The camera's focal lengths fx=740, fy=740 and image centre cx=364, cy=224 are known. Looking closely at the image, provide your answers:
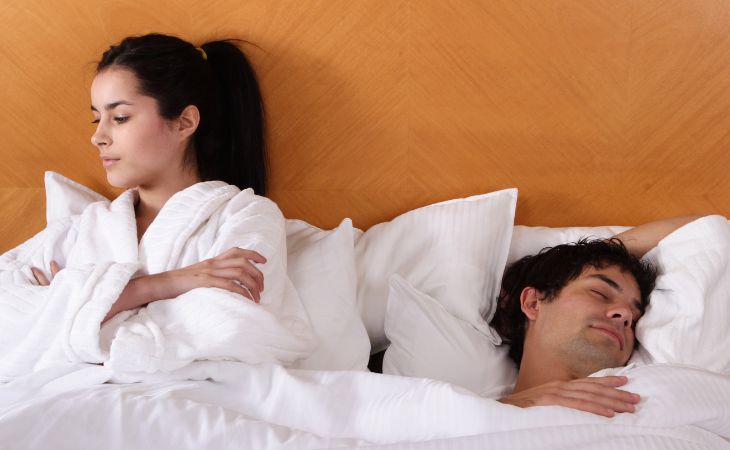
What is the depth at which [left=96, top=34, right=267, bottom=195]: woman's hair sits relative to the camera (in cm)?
153

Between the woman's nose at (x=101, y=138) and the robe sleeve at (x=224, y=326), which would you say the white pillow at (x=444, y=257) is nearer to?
the robe sleeve at (x=224, y=326)

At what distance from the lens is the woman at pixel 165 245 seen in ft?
4.07

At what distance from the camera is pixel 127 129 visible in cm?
147

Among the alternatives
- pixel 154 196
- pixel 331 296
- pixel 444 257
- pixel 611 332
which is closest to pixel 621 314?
pixel 611 332

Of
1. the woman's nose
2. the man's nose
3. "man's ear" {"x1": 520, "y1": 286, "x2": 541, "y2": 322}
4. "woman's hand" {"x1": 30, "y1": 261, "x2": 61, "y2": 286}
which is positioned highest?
the woman's nose

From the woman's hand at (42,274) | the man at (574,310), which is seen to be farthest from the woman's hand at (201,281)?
the man at (574,310)

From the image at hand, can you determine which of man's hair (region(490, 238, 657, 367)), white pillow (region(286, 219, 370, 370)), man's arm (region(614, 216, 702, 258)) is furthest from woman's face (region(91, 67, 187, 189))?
man's arm (region(614, 216, 702, 258))

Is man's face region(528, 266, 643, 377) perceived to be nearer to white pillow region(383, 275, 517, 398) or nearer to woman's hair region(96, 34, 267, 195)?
white pillow region(383, 275, 517, 398)

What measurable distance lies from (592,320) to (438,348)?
0.30 metres

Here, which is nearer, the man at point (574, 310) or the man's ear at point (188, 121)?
the man at point (574, 310)

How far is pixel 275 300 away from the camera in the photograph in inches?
53.9

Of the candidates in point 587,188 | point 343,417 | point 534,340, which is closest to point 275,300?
point 343,417

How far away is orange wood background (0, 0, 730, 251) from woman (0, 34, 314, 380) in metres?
0.12

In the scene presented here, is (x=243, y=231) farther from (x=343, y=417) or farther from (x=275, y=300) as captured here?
(x=343, y=417)
